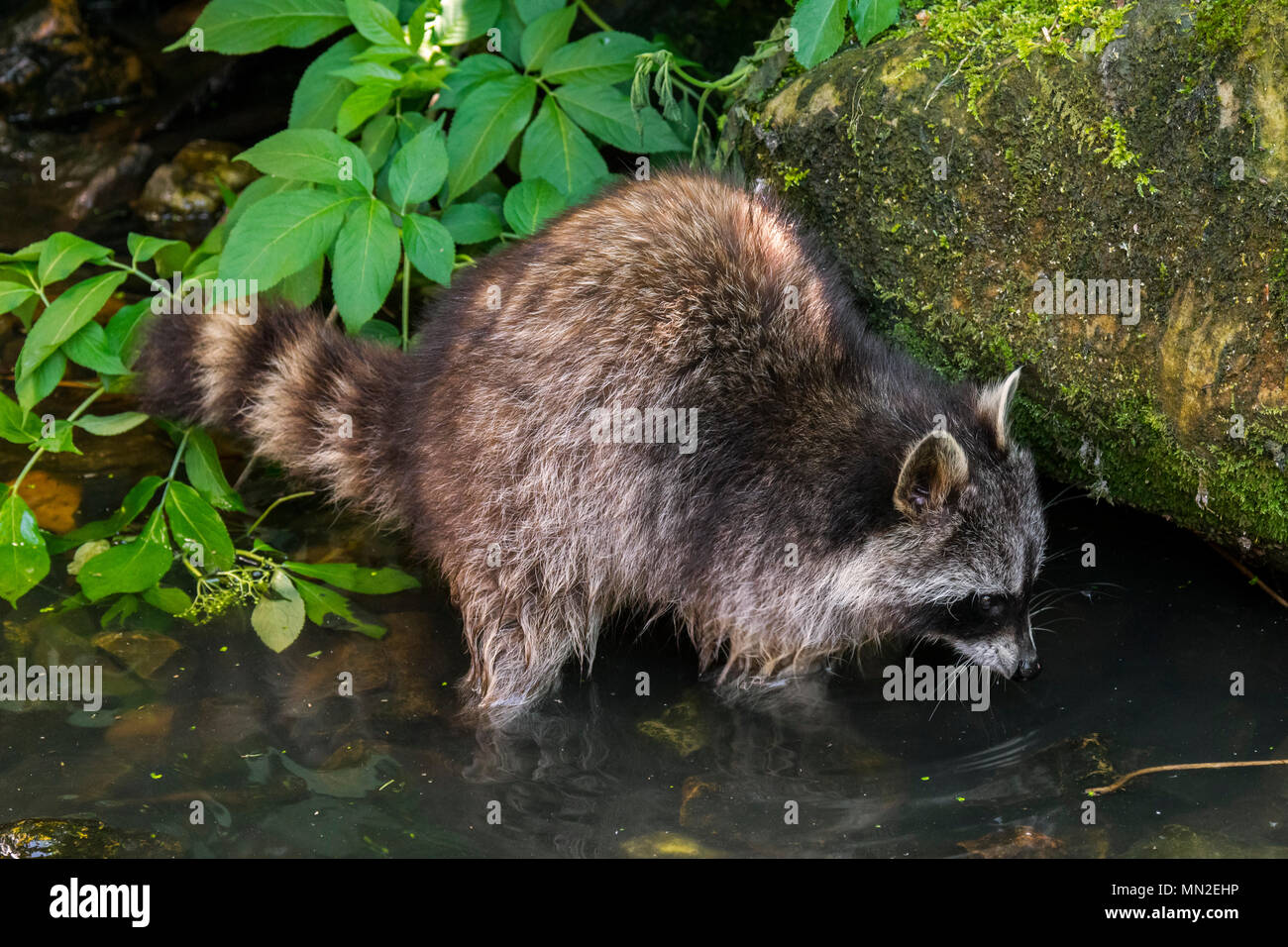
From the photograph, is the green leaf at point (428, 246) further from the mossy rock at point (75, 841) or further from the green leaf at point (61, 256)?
the mossy rock at point (75, 841)

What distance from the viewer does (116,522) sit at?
4.67m

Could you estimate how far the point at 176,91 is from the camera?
24.7ft

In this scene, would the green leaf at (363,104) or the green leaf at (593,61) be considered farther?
the green leaf at (593,61)

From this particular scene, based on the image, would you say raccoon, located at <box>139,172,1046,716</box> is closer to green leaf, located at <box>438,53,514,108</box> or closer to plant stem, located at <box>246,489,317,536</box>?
plant stem, located at <box>246,489,317,536</box>

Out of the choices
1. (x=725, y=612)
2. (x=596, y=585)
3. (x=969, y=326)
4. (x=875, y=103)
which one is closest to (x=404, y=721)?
(x=596, y=585)

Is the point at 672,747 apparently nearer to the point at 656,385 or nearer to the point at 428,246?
the point at 656,385

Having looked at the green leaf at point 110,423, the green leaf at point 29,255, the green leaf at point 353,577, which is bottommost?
the green leaf at point 353,577

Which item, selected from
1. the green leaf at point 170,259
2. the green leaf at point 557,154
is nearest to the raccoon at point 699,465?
the green leaf at point 557,154

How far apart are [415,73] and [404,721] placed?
2502 millimetres

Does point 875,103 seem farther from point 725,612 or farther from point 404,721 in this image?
point 404,721

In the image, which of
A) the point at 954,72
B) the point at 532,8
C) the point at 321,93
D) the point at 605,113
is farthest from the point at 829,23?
the point at 321,93

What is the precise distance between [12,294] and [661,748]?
2.89m

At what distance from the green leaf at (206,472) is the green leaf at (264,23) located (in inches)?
57.5

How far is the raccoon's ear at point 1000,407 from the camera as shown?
12.9 feet
